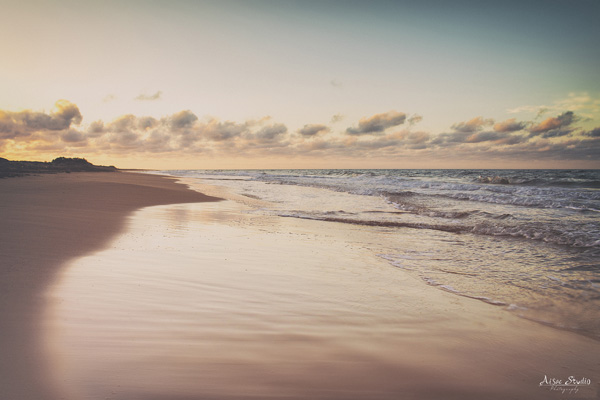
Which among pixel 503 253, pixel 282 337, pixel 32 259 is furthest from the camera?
pixel 503 253

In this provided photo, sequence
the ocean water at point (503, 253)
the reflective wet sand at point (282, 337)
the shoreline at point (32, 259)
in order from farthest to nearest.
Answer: the ocean water at point (503, 253) → the reflective wet sand at point (282, 337) → the shoreline at point (32, 259)

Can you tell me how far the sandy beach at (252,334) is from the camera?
2.27 m

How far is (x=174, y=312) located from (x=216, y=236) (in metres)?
4.36

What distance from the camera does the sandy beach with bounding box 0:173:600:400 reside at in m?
2.27

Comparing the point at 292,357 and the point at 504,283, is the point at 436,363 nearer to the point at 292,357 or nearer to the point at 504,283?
the point at 292,357

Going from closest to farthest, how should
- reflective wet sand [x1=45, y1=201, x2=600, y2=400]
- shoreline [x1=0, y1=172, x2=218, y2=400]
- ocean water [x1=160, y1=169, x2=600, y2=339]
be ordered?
1. shoreline [x1=0, y1=172, x2=218, y2=400]
2. reflective wet sand [x1=45, y1=201, x2=600, y2=400]
3. ocean water [x1=160, y1=169, x2=600, y2=339]

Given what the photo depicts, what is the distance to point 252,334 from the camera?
3023mm

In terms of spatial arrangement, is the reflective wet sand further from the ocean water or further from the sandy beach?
the ocean water

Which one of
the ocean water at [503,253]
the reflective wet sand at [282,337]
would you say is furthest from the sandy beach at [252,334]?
the ocean water at [503,253]

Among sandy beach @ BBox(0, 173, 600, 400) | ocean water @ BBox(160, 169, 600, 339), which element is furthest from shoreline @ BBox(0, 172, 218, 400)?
ocean water @ BBox(160, 169, 600, 339)

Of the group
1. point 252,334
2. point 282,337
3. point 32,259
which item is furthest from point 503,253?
point 32,259

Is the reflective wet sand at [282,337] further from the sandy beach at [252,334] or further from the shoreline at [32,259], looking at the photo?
the shoreline at [32,259]

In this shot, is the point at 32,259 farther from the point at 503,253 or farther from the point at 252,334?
the point at 503,253

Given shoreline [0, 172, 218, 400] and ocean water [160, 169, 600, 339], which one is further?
ocean water [160, 169, 600, 339]
